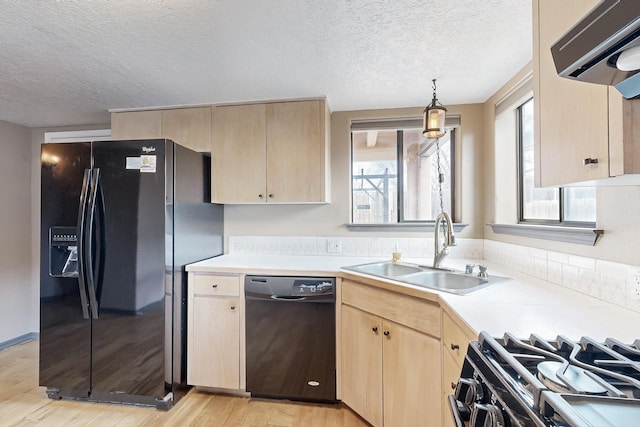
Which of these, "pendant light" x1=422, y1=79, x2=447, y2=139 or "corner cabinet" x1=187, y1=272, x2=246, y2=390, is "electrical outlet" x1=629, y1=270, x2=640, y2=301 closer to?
"pendant light" x1=422, y1=79, x2=447, y2=139

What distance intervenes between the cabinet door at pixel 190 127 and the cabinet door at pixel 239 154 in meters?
0.07

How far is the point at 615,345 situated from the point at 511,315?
31 centimetres

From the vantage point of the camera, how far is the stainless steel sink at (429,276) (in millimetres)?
1610

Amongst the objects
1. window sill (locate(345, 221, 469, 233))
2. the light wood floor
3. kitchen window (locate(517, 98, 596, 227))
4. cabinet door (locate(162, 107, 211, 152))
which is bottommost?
the light wood floor

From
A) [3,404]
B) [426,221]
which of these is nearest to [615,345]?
[426,221]

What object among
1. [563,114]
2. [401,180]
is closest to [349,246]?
[401,180]

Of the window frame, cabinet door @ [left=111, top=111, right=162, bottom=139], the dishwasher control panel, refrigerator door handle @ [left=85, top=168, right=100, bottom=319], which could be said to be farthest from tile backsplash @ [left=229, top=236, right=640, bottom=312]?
cabinet door @ [left=111, top=111, right=162, bottom=139]

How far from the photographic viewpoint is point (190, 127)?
243 centimetres

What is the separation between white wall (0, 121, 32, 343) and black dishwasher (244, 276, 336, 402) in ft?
9.03

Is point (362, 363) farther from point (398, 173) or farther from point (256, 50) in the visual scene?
point (256, 50)

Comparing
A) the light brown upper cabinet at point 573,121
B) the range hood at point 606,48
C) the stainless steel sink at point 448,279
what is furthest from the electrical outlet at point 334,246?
the range hood at point 606,48

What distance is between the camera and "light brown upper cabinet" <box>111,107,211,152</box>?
242 cm

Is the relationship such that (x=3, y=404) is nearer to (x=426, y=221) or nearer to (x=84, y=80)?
(x=84, y=80)

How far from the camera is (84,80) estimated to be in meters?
2.00
